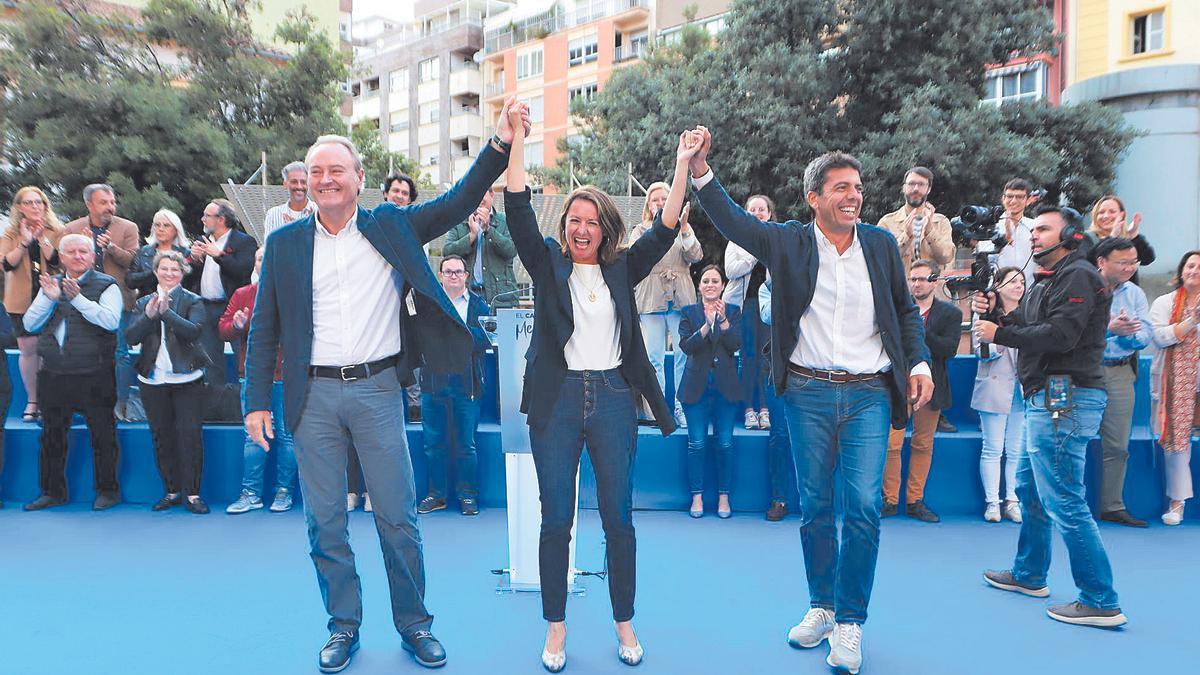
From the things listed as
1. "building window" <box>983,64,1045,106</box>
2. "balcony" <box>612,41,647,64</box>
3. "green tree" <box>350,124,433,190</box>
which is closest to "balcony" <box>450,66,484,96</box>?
"balcony" <box>612,41,647,64</box>

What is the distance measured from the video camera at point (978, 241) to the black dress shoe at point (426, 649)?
108 inches

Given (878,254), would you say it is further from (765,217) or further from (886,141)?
(886,141)

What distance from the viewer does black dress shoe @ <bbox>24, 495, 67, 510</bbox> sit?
5.63 meters

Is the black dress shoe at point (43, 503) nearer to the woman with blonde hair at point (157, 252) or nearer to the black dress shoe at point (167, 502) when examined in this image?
the black dress shoe at point (167, 502)

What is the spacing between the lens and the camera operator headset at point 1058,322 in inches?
138

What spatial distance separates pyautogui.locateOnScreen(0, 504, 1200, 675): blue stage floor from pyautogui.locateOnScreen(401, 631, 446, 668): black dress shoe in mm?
58

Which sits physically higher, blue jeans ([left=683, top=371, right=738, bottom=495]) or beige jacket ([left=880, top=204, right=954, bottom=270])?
beige jacket ([left=880, top=204, right=954, bottom=270])

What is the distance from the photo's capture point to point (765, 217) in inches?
222

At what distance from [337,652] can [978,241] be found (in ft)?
12.5

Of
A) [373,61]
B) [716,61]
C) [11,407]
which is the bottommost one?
[11,407]

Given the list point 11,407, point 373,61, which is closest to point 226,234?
point 11,407

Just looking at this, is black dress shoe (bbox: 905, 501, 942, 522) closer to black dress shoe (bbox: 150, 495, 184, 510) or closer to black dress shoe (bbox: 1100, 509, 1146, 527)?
black dress shoe (bbox: 1100, 509, 1146, 527)

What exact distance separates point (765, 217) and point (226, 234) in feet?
12.9

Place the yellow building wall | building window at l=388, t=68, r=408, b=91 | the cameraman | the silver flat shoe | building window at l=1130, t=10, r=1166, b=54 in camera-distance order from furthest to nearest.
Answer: building window at l=388, t=68, r=408, b=91
the yellow building wall
building window at l=1130, t=10, r=1166, b=54
the cameraman
the silver flat shoe
